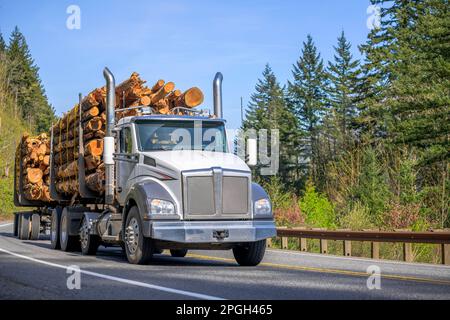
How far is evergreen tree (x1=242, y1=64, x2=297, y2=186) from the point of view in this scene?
79.8 meters

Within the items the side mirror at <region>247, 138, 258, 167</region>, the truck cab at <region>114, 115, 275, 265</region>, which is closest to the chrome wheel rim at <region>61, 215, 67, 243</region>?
the truck cab at <region>114, 115, 275, 265</region>

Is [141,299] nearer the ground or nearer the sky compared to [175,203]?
nearer the ground

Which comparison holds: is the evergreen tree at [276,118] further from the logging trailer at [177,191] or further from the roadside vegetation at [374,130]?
the logging trailer at [177,191]

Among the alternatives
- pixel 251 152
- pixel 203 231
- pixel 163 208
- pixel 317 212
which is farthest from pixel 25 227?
pixel 203 231

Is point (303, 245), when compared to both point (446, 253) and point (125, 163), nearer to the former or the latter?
point (446, 253)

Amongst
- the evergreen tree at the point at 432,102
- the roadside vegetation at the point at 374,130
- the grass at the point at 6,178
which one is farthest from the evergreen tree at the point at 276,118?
the evergreen tree at the point at 432,102

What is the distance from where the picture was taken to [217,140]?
12547 mm

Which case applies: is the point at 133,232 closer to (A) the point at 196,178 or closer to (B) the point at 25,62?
(A) the point at 196,178

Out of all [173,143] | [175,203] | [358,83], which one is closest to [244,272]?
[175,203]

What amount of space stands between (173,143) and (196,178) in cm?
141

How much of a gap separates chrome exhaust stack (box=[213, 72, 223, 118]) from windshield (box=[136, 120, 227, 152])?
4.35 ft

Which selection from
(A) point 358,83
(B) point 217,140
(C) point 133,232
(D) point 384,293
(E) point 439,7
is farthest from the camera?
(A) point 358,83

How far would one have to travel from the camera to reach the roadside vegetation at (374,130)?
23234mm

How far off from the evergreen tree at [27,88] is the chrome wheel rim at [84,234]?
102109 millimetres
